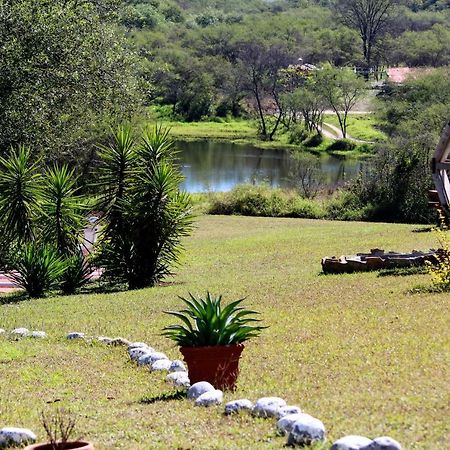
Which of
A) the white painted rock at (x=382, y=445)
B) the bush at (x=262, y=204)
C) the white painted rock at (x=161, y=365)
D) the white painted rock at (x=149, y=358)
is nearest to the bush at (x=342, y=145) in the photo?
the bush at (x=262, y=204)

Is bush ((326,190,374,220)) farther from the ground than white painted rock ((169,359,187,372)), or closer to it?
closer to it

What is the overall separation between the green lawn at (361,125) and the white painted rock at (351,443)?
76.6 meters

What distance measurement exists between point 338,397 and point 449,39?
126472 millimetres

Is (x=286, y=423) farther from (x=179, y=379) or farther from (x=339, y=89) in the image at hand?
(x=339, y=89)

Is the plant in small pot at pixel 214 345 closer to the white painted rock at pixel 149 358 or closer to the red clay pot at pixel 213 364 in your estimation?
the red clay pot at pixel 213 364

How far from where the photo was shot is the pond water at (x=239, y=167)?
173 ft

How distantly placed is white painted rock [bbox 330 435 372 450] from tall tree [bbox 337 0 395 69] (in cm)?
13114

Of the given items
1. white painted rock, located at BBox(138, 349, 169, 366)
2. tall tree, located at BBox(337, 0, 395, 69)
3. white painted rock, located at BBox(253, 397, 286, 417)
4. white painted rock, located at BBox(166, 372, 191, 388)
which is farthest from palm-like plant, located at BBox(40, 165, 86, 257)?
tall tree, located at BBox(337, 0, 395, 69)

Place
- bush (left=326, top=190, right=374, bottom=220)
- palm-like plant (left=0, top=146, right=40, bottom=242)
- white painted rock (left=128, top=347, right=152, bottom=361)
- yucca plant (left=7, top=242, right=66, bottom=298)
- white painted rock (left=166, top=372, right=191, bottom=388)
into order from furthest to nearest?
1. bush (left=326, top=190, right=374, bottom=220)
2. palm-like plant (left=0, top=146, right=40, bottom=242)
3. yucca plant (left=7, top=242, right=66, bottom=298)
4. white painted rock (left=128, top=347, right=152, bottom=361)
5. white painted rock (left=166, top=372, right=191, bottom=388)

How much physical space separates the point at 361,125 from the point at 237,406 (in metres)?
85.5

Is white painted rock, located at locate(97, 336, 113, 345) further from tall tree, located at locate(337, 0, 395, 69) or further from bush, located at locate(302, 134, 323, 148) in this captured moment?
tall tree, located at locate(337, 0, 395, 69)

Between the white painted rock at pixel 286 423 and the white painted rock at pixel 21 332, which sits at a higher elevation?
the white painted rock at pixel 286 423

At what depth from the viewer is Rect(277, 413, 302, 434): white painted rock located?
634 cm

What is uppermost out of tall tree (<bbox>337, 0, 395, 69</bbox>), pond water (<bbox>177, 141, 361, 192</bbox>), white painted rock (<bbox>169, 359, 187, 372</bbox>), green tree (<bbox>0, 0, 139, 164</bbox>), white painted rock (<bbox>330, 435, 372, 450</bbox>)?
tall tree (<bbox>337, 0, 395, 69</bbox>)
